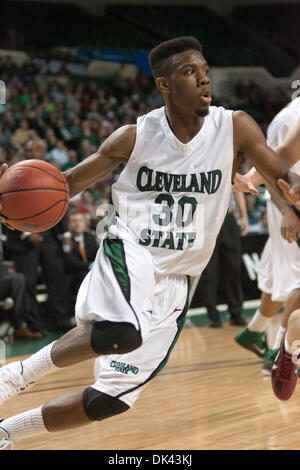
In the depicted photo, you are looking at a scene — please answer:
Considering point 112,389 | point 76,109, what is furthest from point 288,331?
point 76,109

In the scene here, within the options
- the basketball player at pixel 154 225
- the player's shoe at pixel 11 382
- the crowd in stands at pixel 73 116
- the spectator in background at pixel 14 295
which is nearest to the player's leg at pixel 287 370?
the basketball player at pixel 154 225

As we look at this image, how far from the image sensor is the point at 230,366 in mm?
5953

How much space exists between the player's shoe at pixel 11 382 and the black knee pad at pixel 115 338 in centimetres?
45

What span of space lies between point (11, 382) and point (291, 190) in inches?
59.5

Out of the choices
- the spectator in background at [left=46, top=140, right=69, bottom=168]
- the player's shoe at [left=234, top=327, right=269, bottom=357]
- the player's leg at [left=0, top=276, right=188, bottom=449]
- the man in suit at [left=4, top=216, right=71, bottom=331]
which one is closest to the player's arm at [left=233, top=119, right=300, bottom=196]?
the player's leg at [left=0, top=276, right=188, bottom=449]

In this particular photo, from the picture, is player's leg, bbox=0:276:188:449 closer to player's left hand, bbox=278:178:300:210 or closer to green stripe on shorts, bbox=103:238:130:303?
green stripe on shorts, bbox=103:238:130:303

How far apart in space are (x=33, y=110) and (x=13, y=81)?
3.83ft

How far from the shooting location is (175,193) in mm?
3314

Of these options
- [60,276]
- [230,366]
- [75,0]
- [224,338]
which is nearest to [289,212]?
[230,366]

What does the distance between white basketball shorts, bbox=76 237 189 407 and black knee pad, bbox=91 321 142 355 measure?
32mm

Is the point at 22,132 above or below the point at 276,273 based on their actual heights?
above

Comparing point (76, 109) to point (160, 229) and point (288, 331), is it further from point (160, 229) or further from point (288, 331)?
point (160, 229)
